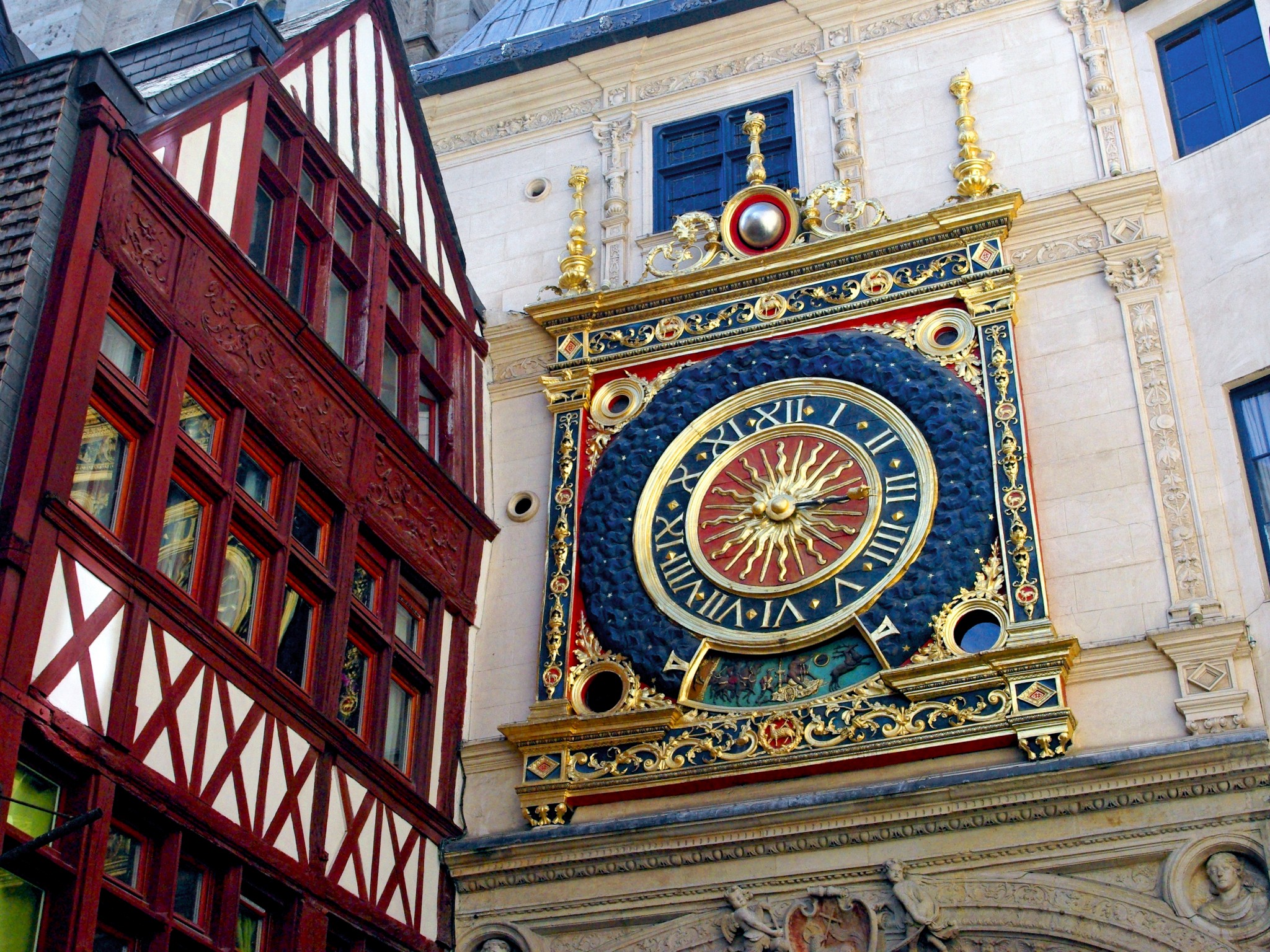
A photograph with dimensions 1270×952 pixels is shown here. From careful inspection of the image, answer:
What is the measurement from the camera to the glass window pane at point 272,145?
11305 mm

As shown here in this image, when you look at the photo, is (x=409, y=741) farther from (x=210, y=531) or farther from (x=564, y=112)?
(x=564, y=112)

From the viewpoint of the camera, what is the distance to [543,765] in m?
11.6

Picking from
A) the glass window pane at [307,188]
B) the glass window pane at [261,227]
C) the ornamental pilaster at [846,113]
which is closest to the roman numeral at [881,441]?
the ornamental pilaster at [846,113]

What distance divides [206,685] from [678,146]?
7108 millimetres

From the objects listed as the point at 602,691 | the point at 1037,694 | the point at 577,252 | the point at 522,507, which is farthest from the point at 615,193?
the point at 1037,694

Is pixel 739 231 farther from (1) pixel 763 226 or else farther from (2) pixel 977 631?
(2) pixel 977 631

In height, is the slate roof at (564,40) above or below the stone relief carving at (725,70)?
above

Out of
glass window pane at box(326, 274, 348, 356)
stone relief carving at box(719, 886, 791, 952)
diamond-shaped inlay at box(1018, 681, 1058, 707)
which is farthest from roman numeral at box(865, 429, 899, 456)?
glass window pane at box(326, 274, 348, 356)

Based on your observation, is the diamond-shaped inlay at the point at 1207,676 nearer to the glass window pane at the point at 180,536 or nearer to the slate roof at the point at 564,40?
the glass window pane at the point at 180,536

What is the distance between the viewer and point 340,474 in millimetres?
11109

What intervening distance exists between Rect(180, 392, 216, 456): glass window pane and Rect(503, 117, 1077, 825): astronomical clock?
3.04 m

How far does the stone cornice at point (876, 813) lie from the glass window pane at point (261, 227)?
396 cm

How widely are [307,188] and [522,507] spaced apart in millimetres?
2888

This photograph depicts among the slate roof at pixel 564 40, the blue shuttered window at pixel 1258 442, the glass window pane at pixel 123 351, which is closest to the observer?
the glass window pane at pixel 123 351
